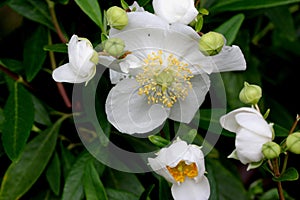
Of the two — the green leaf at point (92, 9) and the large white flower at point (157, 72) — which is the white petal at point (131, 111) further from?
the green leaf at point (92, 9)

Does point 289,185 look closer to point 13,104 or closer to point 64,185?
point 64,185

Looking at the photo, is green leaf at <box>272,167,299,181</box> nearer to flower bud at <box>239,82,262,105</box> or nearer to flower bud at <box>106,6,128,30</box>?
flower bud at <box>239,82,262,105</box>

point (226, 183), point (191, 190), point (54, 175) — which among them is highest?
point (191, 190)

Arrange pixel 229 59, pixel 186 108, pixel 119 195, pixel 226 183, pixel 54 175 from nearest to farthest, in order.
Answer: pixel 229 59
pixel 186 108
pixel 119 195
pixel 54 175
pixel 226 183

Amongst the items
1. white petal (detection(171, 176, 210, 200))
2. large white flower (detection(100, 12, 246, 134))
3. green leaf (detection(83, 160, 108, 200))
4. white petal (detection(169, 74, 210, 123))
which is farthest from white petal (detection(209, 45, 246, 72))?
green leaf (detection(83, 160, 108, 200))

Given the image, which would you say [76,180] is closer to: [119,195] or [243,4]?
[119,195]

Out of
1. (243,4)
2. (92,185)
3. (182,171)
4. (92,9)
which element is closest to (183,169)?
(182,171)

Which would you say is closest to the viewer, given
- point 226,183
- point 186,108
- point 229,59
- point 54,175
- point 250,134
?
point 250,134
